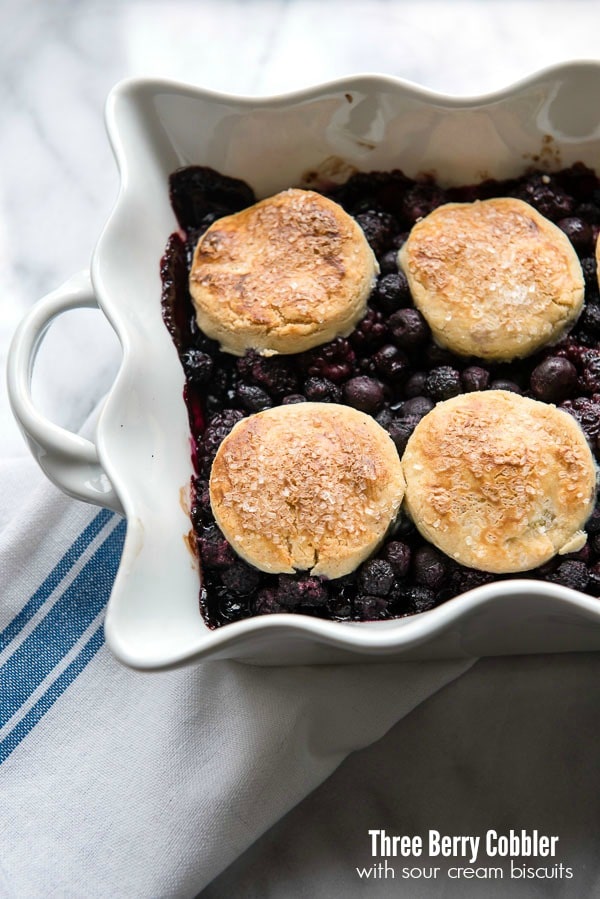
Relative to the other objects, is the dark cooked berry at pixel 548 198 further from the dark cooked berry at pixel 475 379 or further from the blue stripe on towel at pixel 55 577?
the blue stripe on towel at pixel 55 577

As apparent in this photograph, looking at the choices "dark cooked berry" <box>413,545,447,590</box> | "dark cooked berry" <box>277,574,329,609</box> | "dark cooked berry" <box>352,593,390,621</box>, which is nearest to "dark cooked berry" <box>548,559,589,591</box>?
"dark cooked berry" <box>413,545,447,590</box>

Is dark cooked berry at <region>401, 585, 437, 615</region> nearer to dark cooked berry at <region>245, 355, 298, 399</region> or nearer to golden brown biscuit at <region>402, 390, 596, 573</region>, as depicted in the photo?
golden brown biscuit at <region>402, 390, 596, 573</region>

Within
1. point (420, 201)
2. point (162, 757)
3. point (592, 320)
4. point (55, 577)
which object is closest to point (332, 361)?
point (420, 201)

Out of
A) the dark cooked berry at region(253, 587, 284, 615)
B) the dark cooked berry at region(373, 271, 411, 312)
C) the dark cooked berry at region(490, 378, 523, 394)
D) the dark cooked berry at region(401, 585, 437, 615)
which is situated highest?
the dark cooked berry at region(373, 271, 411, 312)

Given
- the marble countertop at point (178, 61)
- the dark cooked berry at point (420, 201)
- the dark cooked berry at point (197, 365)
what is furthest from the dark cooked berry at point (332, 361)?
the marble countertop at point (178, 61)

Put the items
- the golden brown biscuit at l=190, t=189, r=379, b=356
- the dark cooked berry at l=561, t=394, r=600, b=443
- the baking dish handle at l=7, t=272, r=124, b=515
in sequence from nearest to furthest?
the baking dish handle at l=7, t=272, r=124, b=515
the dark cooked berry at l=561, t=394, r=600, b=443
the golden brown biscuit at l=190, t=189, r=379, b=356

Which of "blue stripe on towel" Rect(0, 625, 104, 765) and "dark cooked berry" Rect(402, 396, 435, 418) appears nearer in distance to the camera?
"dark cooked berry" Rect(402, 396, 435, 418)
